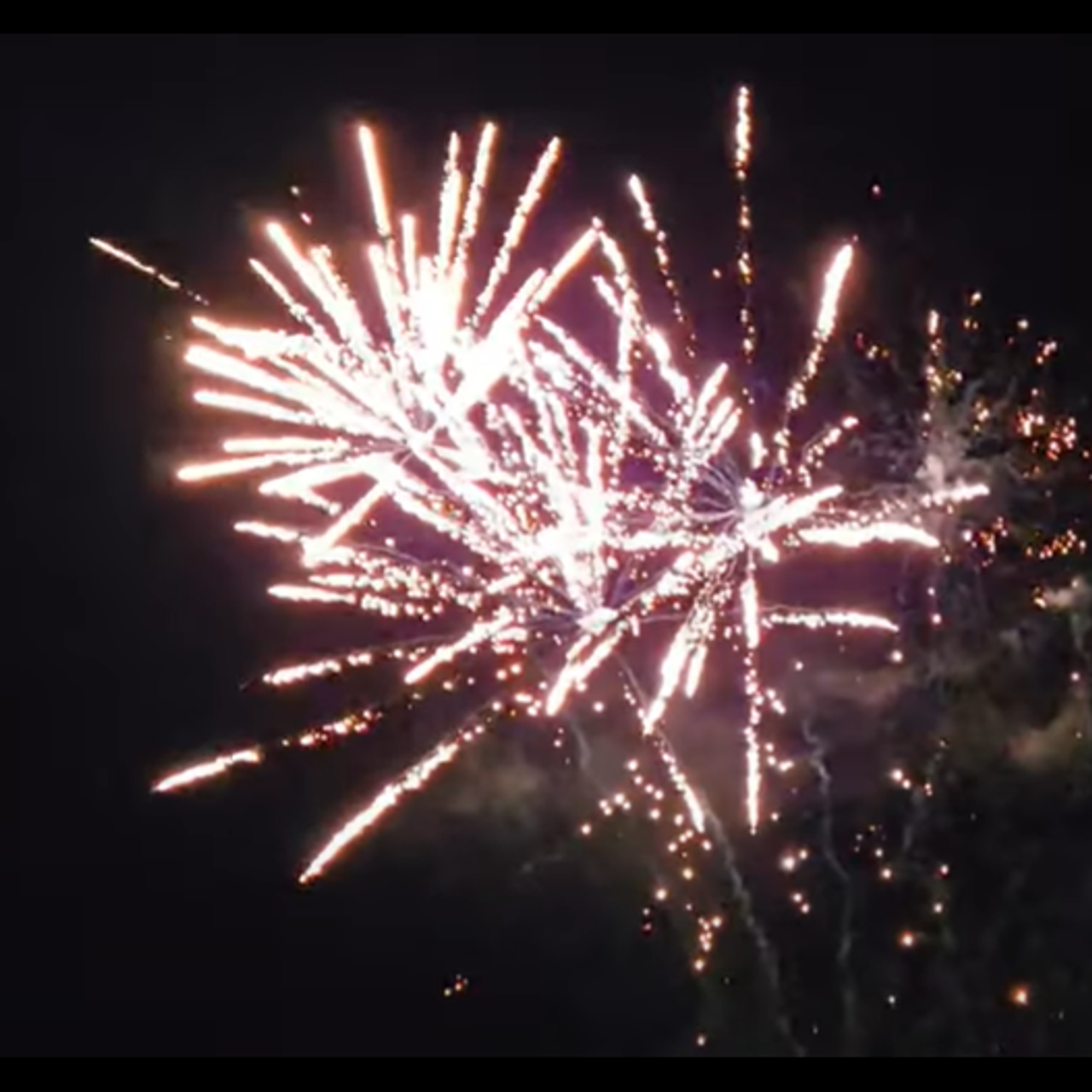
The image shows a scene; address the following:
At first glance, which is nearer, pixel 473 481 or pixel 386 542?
pixel 473 481

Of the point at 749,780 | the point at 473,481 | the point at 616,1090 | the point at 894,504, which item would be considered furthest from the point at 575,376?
the point at 616,1090

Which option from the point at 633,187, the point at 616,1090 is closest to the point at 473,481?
the point at 633,187

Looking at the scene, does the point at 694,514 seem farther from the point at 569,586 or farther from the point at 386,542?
the point at 386,542

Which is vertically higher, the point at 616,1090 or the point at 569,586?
the point at 569,586

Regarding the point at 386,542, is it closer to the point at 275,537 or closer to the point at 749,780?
the point at 275,537

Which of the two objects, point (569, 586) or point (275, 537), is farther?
point (275, 537)

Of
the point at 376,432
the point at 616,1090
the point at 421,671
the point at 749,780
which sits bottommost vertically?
the point at 616,1090

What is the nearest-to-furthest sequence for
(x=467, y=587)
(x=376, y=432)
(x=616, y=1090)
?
(x=376, y=432) < (x=467, y=587) < (x=616, y=1090)

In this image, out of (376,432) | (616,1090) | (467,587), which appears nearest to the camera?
(376,432)

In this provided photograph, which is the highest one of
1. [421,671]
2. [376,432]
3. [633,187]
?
[633,187]
